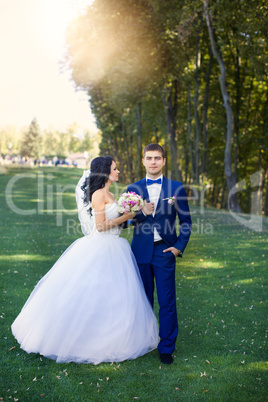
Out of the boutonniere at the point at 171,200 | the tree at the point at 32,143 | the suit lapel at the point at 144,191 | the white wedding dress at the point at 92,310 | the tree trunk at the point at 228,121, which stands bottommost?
the white wedding dress at the point at 92,310

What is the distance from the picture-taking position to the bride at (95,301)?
4.97 meters

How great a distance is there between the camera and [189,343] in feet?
19.7

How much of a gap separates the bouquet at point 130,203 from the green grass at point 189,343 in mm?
2214

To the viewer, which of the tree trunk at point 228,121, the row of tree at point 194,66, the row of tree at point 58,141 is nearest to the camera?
the row of tree at point 194,66

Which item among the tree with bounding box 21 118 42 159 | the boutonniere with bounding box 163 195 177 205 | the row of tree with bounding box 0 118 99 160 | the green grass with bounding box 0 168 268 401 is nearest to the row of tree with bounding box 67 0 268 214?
the green grass with bounding box 0 168 268 401

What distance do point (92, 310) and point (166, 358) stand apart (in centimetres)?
131

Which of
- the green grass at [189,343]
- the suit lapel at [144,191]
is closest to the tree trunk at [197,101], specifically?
the green grass at [189,343]

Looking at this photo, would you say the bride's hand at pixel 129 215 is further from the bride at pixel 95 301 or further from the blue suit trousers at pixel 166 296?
the blue suit trousers at pixel 166 296

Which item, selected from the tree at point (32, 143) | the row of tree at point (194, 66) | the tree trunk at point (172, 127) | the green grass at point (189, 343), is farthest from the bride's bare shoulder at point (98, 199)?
the tree at point (32, 143)

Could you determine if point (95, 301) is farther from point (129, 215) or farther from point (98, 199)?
point (98, 199)

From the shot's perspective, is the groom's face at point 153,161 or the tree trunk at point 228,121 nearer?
the groom's face at point 153,161

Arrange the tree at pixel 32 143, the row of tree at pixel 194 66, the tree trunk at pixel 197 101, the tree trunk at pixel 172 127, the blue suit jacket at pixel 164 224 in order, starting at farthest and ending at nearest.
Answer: the tree at pixel 32 143 < the tree trunk at pixel 172 127 < the tree trunk at pixel 197 101 < the row of tree at pixel 194 66 < the blue suit jacket at pixel 164 224

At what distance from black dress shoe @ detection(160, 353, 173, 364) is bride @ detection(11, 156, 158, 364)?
0.22 metres

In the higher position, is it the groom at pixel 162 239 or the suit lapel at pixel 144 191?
the suit lapel at pixel 144 191
